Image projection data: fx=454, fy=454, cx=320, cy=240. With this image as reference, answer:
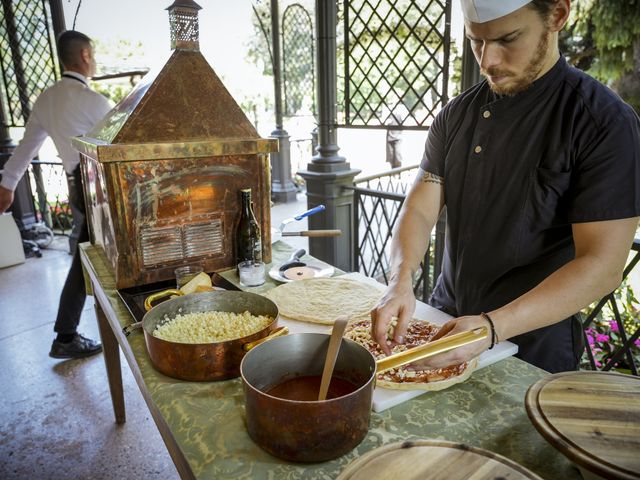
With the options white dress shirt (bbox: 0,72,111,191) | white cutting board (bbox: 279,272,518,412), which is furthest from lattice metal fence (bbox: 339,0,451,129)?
white dress shirt (bbox: 0,72,111,191)

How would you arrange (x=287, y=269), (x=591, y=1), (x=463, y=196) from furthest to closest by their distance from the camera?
(x=591, y=1)
(x=287, y=269)
(x=463, y=196)

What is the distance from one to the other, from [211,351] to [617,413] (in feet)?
2.85

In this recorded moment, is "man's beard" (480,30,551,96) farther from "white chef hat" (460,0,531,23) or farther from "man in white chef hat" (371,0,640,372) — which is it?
"white chef hat" (460,0,531,23)

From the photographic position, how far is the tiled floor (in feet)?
7.61

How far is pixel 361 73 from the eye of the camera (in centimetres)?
348

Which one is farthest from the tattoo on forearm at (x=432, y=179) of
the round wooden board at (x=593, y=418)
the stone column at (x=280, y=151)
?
the stone column at (x=280, y=151)

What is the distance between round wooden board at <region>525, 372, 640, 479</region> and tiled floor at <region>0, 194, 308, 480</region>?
200cm

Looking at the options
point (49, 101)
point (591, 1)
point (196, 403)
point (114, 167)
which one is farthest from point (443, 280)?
point (591, 1)

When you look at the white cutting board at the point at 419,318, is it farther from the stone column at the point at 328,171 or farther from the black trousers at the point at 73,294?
the black trousers at the point at 73,294

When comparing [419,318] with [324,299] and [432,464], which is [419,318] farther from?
[432,464]

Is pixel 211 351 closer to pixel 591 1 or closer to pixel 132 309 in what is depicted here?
pixel 132 309

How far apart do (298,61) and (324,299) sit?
752cm

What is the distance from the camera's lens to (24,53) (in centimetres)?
627

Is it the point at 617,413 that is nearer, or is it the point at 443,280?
the point at 617,413
